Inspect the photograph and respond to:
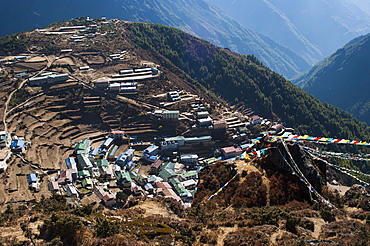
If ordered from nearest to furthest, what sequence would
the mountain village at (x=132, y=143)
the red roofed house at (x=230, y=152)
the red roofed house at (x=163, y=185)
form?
the mountain village at (x=132, y=143) < the red roofed house at (x=163, y=185) < the red roofed house at (x=230, y=152)

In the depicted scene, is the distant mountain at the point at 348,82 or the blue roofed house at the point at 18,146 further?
the distant mountain at the point at 348,82

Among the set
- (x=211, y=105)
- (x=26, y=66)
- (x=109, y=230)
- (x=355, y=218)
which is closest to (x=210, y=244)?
(x=109, y=230)

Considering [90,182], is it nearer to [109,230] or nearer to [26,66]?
[109,230]

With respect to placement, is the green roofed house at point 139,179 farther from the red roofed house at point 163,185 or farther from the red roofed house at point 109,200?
the red roofed house at point 109,200

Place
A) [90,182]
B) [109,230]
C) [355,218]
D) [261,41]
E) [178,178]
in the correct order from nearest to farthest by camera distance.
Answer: [109,230] → [355,218] → [90,182] → [178,178] → [261,41]

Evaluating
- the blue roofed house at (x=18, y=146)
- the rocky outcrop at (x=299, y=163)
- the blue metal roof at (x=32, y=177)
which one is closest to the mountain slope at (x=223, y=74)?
the blue roofed house at (x=18, y=146)

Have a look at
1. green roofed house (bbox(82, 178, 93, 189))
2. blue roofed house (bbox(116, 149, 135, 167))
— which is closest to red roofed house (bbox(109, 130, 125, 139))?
blue roofed house (bbox(116, 149, 135, 167))
